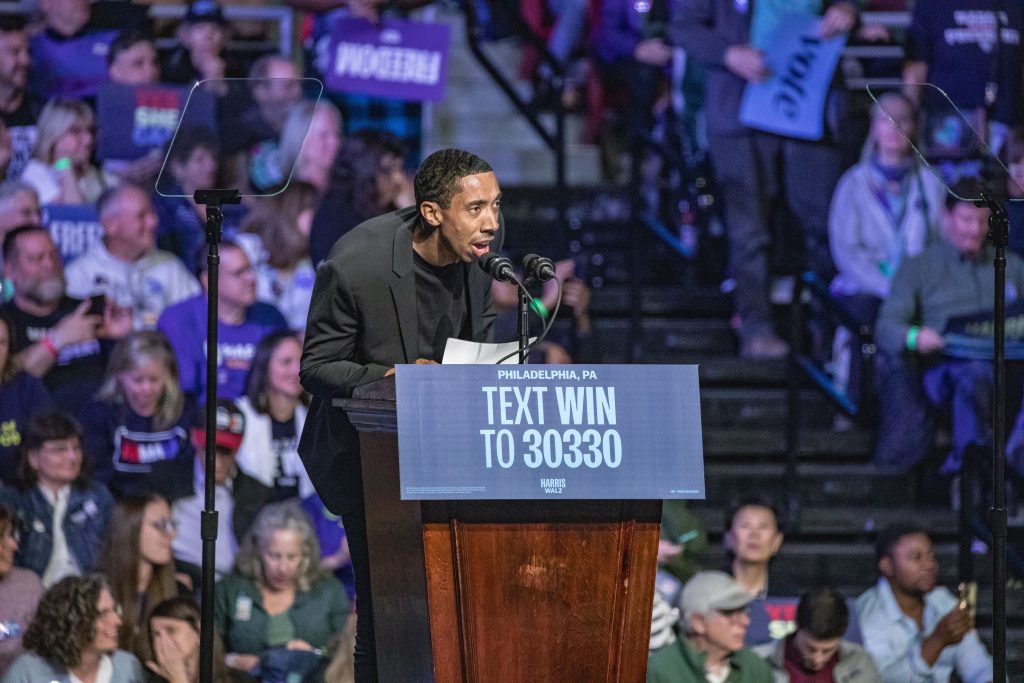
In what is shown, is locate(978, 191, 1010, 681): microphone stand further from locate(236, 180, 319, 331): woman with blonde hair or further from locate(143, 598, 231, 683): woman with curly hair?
locate(236, 180, 319, 331): woman with blonde hair

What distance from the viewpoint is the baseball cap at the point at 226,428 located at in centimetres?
711

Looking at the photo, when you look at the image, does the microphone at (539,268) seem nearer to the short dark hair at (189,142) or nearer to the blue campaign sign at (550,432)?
the blue campaign sign at (550,432)

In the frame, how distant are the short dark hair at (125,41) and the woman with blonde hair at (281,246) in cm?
94

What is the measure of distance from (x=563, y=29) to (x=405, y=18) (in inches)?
55.5

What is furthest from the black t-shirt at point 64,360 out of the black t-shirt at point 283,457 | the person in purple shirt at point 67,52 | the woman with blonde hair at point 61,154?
the person in purple shirt at point 67,52

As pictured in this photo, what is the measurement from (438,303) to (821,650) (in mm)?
2761

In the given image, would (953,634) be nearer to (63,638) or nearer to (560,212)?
(560,212)

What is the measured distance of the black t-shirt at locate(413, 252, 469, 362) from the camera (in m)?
4.50

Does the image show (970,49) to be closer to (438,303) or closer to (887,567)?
(887,567)

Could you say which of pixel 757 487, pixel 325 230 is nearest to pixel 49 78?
pixel 325 230

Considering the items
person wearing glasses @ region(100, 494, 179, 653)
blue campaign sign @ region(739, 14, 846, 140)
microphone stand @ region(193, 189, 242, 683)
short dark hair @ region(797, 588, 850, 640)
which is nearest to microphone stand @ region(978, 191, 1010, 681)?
short dark hair @ region(797, 588, 850, 640)

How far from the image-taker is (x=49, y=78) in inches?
305

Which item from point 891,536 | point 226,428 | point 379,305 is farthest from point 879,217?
point 379,305

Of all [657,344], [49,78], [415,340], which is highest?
[49,78]
